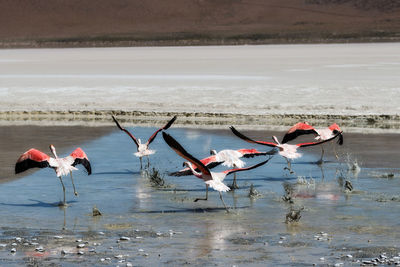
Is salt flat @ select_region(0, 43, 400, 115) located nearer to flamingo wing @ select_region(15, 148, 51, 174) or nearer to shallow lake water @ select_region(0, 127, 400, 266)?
shallow lake water @ select_region(0, 127, 400, 266)

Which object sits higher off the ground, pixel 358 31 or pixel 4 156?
pixel 358 31

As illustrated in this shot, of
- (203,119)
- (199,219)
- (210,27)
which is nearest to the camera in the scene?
(199,219)

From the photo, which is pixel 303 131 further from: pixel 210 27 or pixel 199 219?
pixel 210 27

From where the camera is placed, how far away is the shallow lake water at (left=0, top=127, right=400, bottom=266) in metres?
9.19

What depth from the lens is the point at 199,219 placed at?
1111 cm

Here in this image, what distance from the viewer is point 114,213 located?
11.5 m

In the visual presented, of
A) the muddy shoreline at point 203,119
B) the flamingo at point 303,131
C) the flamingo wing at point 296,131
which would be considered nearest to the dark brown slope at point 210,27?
the muddy shoreline at point 203,119

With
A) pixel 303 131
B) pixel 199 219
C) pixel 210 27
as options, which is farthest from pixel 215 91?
pixel 210 27

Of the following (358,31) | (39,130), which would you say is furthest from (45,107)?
(358,31)

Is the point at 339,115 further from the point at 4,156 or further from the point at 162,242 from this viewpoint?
the point at 162,242

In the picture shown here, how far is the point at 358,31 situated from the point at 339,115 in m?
138

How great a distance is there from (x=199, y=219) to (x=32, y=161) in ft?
7.08

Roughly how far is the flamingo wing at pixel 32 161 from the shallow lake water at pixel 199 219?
1.67 ft

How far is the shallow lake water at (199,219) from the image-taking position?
9.19 m
